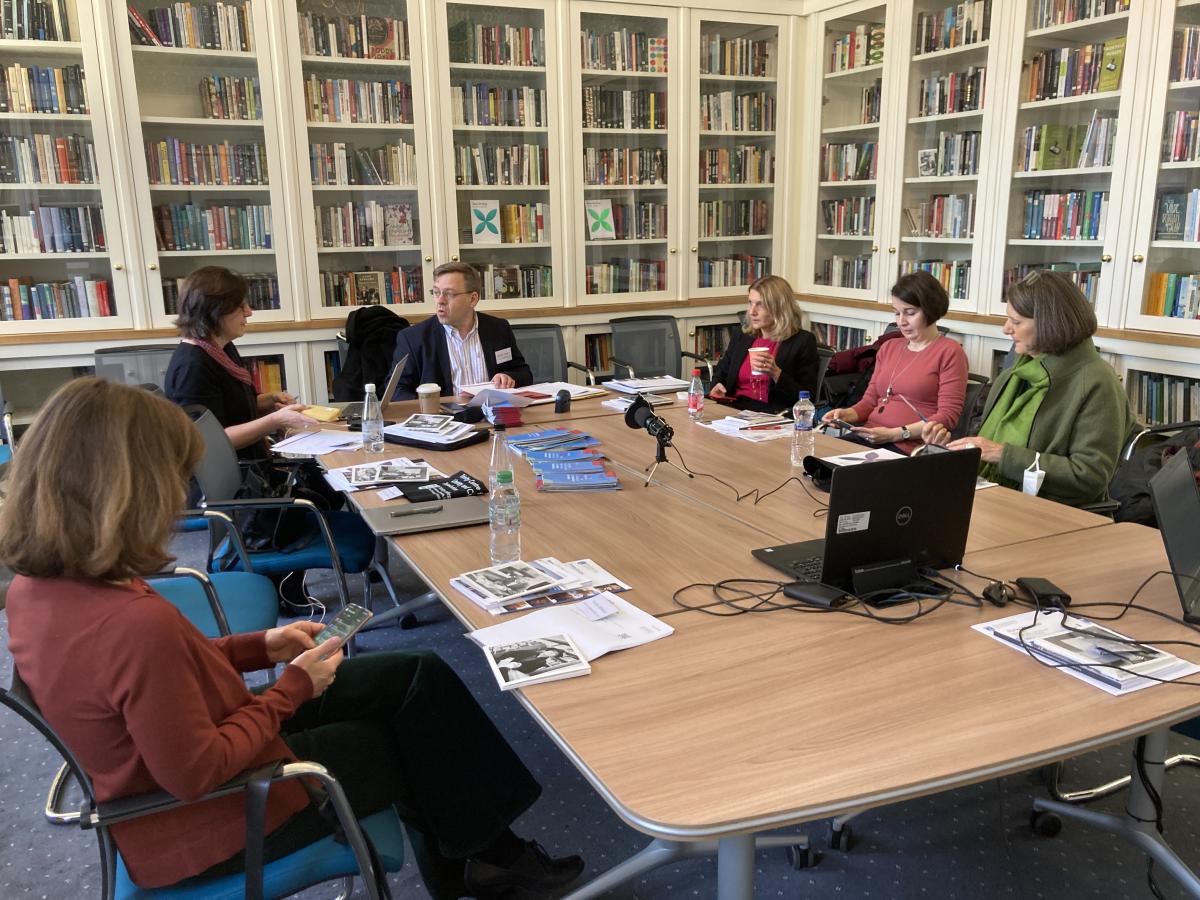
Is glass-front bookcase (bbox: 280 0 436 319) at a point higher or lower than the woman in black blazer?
higher

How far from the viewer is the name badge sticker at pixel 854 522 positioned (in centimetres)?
167

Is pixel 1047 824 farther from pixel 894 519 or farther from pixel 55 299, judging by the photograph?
pixel 55 299

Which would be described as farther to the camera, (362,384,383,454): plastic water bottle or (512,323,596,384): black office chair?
(512,323,596,384): black office chair

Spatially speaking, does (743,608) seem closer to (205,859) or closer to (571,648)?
(571,648)

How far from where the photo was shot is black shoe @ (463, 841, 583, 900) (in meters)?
1.80

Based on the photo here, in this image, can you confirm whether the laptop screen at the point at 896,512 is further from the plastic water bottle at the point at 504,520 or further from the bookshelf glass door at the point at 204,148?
the bookshelf glass door at the point at 204,148

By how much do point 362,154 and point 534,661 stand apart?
13.3 feet

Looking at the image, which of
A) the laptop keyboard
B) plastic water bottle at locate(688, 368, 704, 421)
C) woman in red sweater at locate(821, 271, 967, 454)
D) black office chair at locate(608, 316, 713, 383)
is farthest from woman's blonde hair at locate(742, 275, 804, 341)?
→ the laptop keyboard

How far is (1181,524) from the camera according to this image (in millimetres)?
1707

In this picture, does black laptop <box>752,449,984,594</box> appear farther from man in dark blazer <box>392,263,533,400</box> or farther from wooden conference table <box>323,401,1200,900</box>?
man in dark blazer <box>392,263,533,400</box>

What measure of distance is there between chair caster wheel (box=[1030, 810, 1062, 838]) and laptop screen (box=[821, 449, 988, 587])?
766mm

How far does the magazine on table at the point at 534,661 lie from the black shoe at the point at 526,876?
575mm

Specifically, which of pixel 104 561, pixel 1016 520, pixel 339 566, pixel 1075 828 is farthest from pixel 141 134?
pixel 1075 828

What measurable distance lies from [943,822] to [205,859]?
1662 mm
